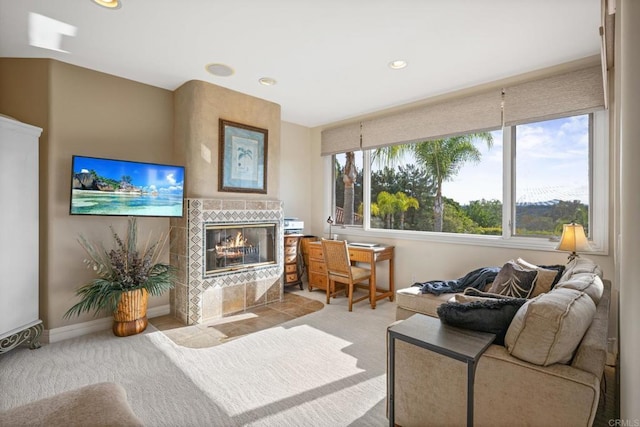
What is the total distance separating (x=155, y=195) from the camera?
3.24 metres

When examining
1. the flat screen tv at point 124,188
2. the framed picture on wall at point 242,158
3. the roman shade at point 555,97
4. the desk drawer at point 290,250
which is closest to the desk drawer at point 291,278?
the desk drawer at point 290,250

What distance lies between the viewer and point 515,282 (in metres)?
2.47

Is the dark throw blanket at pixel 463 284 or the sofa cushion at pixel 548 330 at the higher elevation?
the sofa cushion at pixel 548 330

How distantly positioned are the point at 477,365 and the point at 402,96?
333 centimetres

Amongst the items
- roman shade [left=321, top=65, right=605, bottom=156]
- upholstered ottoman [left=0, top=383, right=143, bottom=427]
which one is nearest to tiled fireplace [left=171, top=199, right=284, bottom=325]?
roman shade [left=321, top=65, right=605, bottom=156]

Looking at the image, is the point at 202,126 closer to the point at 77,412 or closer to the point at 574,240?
the point at 77,412

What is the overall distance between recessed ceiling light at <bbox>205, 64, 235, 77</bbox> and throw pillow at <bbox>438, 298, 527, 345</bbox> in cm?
304

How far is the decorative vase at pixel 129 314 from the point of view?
2.99 m

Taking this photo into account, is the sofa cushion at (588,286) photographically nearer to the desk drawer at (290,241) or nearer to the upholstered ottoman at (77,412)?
the upholstered ottoman at (77,412)

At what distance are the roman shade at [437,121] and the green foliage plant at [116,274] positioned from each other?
3.24 metres

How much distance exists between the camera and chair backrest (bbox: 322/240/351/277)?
3.80 m

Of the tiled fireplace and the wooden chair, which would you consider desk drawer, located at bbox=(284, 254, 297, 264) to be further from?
the wooden chair

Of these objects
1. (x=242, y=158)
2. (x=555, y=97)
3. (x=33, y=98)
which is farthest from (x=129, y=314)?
(x=555, y=97)

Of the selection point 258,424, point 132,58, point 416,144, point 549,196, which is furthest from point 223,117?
point 549,196
